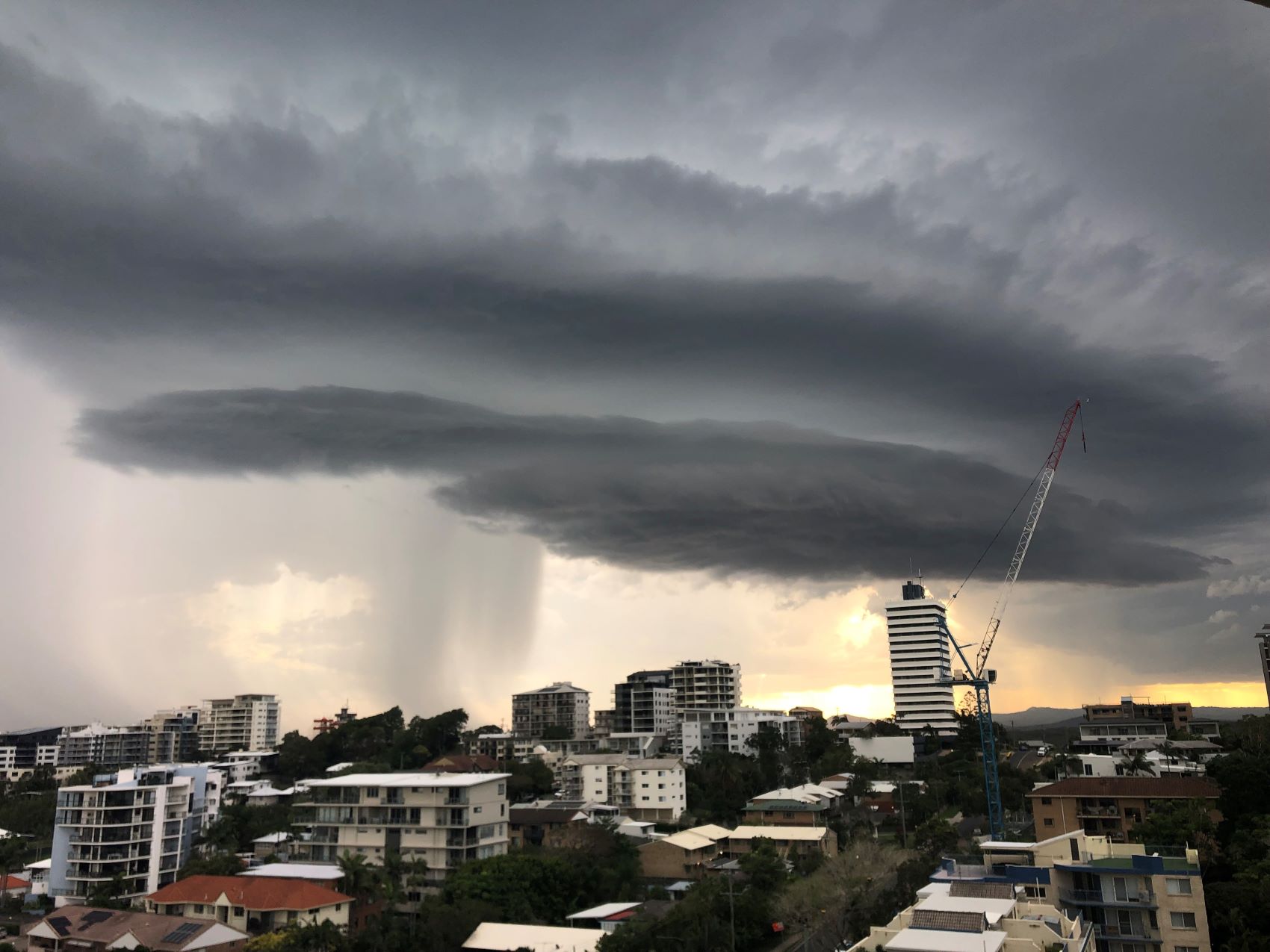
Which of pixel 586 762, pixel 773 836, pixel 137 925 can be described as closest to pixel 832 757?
pixel 586 762

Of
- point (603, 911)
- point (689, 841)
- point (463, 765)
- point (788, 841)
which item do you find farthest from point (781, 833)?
point (463, 765)

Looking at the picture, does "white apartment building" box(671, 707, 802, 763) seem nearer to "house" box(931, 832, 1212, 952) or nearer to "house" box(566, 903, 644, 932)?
"house" box(566, 903, 644, 932)

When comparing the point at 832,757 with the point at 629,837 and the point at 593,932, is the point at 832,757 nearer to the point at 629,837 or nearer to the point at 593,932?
the point at 629,837

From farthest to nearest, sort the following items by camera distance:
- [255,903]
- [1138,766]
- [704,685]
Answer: [704,685] < [1138,766] < [255,903]

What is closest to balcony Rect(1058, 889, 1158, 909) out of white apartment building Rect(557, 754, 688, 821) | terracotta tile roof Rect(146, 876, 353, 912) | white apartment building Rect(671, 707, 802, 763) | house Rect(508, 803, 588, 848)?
house Rect(508, 803, 588, 848)

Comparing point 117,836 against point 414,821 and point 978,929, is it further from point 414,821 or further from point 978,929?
point 978,929

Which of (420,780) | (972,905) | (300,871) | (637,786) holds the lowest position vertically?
(300,871)

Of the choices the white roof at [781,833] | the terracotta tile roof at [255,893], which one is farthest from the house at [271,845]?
the white roof at [781,833]

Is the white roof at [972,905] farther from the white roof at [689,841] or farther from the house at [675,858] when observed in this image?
the white roof at [689,841]
